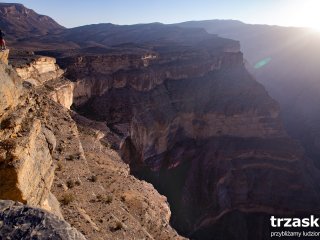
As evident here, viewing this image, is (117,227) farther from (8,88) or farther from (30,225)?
(30,225)

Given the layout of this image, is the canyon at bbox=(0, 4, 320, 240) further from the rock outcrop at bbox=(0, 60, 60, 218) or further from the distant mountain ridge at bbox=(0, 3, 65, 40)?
the distant mountain ridge at bbox=(0, 3, 65, 40)

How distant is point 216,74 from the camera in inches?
2559

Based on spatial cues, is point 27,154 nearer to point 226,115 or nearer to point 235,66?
point 226,115

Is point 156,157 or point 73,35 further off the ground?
point 73,35

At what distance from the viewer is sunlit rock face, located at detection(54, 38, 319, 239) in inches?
1652

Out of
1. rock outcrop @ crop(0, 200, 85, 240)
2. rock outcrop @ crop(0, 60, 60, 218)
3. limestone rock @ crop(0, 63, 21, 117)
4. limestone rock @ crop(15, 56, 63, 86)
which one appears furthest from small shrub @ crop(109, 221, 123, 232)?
limestone rock @ crop(15, 56, 63, 86)

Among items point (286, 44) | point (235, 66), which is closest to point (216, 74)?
point (235, 66)

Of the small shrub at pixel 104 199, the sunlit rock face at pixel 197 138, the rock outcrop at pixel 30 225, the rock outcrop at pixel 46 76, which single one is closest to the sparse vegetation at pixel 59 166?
the small shrub at pixel 104 199

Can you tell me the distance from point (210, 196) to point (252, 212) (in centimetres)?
523

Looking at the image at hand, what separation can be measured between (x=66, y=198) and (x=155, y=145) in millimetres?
32592

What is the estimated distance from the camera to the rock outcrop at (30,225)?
5.32 metres

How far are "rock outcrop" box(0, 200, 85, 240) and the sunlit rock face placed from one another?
26295mm

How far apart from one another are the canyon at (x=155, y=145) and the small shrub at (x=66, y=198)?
0.13 feet

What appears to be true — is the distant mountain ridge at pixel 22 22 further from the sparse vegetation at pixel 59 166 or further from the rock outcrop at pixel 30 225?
the rock outcrop at pixel 30 225
